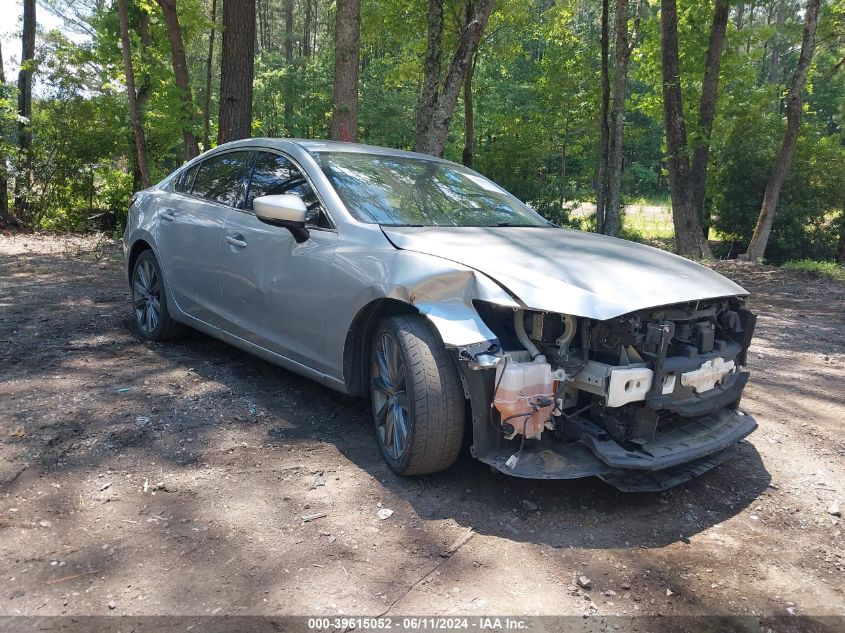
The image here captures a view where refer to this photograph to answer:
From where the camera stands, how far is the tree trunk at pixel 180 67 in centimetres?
1222

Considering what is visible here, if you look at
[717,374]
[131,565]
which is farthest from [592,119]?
[131,565]

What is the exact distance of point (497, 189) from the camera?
16.1 ft

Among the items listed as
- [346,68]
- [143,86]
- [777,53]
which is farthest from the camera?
[777,53]

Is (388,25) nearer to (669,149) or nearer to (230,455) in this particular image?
(669,149)

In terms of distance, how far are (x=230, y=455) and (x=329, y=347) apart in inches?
31.0

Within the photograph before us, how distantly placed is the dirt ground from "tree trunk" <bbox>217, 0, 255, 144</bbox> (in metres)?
5.65

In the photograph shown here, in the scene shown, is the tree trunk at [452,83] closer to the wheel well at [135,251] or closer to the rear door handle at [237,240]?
the wheel well at [135,251]

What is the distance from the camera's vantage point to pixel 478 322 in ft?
9.97

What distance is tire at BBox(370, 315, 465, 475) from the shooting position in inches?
121

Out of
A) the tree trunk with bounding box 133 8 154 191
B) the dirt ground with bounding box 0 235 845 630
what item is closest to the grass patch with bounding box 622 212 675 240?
the tree trunk with bounding box 133 8 154 191

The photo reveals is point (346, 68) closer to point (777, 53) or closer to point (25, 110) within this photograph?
point (25, 110)

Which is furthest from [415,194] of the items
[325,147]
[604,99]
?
[604,99]

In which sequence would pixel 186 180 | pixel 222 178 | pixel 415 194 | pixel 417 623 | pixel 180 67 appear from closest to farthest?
pixel 417 623 < pixel 415 194 < pixel 222 178 < pixel 186 180 < pixel 180 67

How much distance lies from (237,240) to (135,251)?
6.13 feet
